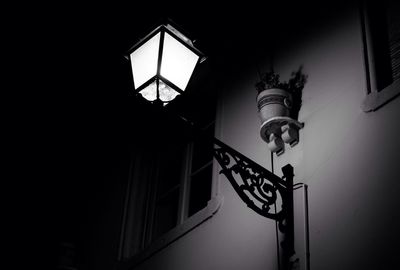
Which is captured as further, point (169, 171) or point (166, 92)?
point (169, 171)

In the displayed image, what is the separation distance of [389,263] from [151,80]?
2199 millimetres

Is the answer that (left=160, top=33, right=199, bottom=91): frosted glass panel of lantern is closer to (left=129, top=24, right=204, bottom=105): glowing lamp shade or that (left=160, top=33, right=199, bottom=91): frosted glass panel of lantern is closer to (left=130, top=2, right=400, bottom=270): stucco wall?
(left=129, top=24, right=204, bottom=105): glowing lamp shade

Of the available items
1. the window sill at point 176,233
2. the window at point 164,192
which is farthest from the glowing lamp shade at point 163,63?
the window at point 164,192

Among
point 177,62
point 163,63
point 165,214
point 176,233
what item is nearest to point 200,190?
point 176,233

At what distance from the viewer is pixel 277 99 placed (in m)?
5.75

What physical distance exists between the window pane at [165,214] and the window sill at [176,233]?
511mm

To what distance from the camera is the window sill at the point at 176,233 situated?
6613 mm

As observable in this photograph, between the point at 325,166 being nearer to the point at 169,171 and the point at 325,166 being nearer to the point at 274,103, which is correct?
the point at 274,103

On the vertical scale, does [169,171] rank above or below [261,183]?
above

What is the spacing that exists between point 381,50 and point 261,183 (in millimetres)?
1563

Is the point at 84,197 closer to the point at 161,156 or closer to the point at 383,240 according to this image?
the point at 161,156

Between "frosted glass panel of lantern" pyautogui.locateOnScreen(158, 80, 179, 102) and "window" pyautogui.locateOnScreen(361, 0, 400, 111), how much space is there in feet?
5.02

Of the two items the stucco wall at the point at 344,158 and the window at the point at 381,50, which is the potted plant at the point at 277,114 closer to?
the stucco wall at the point at 344,158

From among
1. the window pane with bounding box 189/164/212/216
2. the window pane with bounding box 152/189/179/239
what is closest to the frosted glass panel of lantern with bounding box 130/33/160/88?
the window pane with bounding box 189/164/212/216
